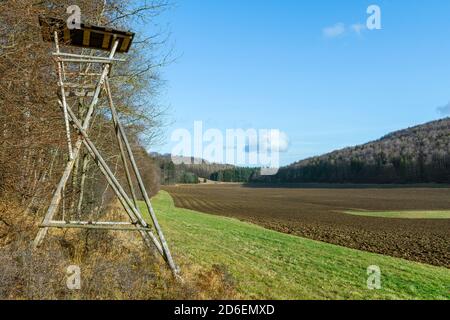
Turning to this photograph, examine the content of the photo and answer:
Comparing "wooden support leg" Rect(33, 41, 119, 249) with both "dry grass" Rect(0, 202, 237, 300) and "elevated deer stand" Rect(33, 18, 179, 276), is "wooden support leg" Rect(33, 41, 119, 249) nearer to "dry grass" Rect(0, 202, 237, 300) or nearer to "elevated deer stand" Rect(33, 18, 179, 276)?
"elevated deer stand" Rect(33, 18, 179, 276)

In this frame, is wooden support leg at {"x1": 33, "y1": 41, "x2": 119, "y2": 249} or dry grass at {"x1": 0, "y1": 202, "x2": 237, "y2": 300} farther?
wooden support leg at {"x1": 33, "y1": 41, "x2": 119, "y2": 249}

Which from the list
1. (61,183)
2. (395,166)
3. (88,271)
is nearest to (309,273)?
(88,271)

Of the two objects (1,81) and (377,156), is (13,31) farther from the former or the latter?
(377,156)

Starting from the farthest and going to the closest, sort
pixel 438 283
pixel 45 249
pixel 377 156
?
pixel 377 156 → pixel 438 283 → pixel 45 249

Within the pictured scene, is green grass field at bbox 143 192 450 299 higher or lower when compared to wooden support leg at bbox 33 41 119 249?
lower

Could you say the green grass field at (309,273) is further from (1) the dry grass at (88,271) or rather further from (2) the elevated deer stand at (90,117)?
(2) the elevated deer stand at (90,117)

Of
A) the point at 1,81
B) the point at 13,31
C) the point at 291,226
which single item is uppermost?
the point at 13,31

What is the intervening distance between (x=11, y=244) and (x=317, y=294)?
6.73 meters

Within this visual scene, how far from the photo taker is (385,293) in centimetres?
1076

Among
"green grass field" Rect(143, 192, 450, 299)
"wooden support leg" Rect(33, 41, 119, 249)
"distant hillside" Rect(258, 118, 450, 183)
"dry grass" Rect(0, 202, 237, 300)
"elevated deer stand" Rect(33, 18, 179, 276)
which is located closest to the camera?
"dry grass" Rect(0, 202, 237, 300)

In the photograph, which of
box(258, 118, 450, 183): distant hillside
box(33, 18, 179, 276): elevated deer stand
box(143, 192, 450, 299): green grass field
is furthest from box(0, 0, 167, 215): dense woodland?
box(258, 118, 450, 183): distant hillside

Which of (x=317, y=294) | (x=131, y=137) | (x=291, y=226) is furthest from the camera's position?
(x=291, y=226)

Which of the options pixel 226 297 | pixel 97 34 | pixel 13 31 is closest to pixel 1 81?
pixel 13 31

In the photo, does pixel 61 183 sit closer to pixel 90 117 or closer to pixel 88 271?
pixel 90 117
